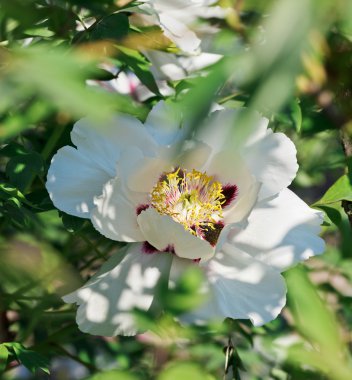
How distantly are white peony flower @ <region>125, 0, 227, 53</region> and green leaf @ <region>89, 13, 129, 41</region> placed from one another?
0.51 ft

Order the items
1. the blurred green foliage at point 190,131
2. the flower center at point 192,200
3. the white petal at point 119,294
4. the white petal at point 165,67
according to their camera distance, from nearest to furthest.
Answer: the blurred green foliage at point 190,131, the white petal at point 119,294, the flower center at point 192,200, the white petal at point 165,67

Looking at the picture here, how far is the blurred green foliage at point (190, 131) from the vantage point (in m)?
0.45

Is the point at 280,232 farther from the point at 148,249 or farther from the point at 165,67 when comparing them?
the point at 165,67

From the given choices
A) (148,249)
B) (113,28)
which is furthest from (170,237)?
(113,28)

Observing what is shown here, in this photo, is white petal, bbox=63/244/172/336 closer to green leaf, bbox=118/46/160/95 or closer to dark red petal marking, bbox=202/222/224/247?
dark red petal marking, bbox=202/222/224/247

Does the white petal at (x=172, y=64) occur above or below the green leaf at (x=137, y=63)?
below

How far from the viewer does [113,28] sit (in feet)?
3.21

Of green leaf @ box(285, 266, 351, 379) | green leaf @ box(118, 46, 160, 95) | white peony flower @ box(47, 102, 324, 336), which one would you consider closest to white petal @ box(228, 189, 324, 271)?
white peony flower @ box(47, 102, 324, 336)

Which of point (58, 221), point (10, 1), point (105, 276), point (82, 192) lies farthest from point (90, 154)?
point (10, 1)

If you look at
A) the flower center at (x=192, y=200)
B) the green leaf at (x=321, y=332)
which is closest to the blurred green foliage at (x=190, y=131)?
the green leaf at (x=321, y=332)

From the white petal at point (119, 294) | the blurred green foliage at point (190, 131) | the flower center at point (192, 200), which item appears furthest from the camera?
the flower center at point (192, 200)

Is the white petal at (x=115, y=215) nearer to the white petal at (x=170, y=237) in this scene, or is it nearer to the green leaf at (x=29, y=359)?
the white petal at (x=170, y=237)

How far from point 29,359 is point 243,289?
0.93ft

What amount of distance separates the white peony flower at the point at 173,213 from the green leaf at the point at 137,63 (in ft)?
0.22
